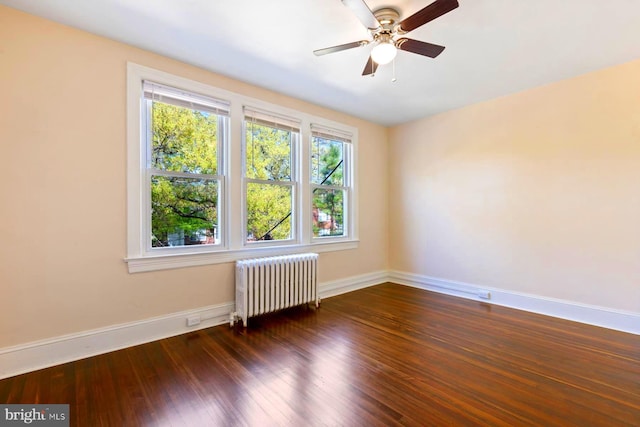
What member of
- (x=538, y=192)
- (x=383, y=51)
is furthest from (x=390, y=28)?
(x=538, y=192)

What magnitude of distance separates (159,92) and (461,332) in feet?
12.5

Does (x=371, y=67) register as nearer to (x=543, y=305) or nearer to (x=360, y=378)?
(x=360, y=378)

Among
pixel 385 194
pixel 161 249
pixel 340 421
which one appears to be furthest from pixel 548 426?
pixel 385 194

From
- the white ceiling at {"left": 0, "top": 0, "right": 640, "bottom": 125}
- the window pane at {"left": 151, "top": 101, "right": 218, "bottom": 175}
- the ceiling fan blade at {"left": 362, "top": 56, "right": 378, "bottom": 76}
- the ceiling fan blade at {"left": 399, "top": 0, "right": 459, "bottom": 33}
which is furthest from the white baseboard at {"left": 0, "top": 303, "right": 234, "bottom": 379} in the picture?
the ceiling fan blade at {"left": 399, "top": 0, "right": 459, "bottom": 33}

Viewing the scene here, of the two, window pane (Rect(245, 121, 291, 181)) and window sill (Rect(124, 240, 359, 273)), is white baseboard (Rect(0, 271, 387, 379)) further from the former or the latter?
window pane (Rect(245, 121, 291, 181))

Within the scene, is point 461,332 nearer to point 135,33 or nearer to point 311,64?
point 311,64

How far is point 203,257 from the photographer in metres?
2.96

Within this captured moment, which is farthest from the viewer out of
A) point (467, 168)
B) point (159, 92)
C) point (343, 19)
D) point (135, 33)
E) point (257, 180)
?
point (467, 168)

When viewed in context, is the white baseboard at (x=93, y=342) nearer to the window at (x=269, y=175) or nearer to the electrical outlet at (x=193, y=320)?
the electrical outlet at (x=193, y=320)

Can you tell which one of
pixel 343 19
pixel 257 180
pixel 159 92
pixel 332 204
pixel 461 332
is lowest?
pixel 461 332

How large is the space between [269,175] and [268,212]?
46 cm

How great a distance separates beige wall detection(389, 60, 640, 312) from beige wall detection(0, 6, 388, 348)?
365 centimetres

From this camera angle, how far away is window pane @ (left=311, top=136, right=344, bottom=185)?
159 inches

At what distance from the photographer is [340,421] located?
1609mm
